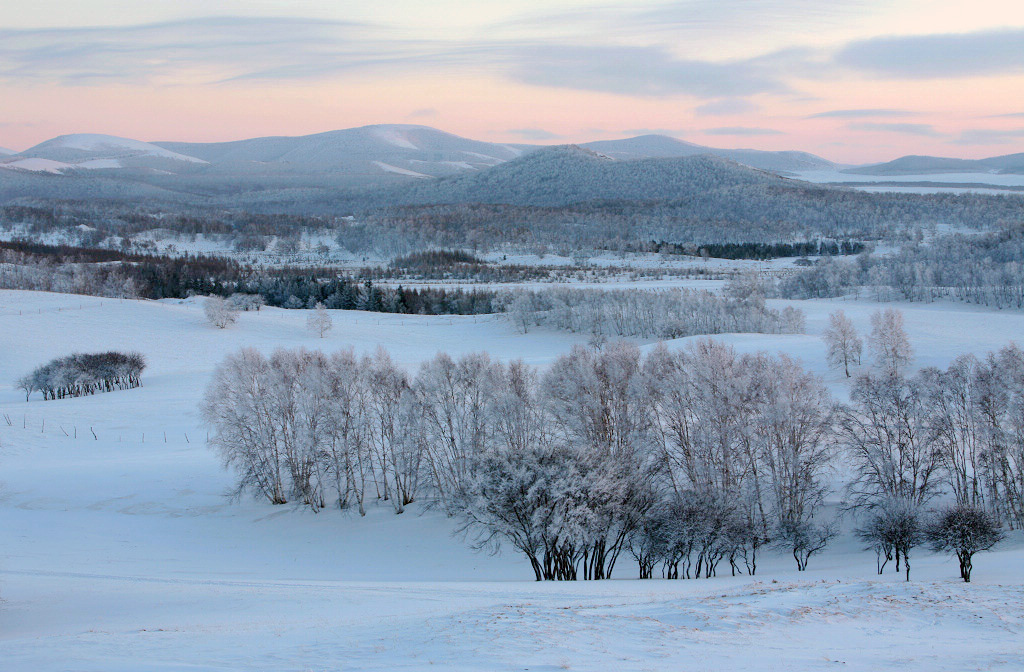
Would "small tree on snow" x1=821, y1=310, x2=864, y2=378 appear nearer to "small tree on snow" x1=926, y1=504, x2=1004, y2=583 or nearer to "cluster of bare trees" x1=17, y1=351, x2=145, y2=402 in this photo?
"small tree on snow" x1=926, y1=504, x2=1004, y2=583

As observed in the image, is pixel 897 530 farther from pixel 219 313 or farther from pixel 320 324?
pixel 219 313

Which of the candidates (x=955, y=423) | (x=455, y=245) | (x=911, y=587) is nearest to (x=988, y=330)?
(x=955, y=423)

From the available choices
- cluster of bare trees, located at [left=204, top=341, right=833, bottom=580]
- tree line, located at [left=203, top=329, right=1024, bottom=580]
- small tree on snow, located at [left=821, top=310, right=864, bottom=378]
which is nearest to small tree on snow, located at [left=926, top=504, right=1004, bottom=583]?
tree line, located at [left=203, top=329, right=1024, bottom=580]

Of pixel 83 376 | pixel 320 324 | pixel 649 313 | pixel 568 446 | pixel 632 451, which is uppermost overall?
pixel 320 324

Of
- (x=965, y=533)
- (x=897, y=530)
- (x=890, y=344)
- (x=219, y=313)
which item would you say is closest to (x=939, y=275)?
(x=890, y=344)

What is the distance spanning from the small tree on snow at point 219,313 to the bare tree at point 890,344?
185ft

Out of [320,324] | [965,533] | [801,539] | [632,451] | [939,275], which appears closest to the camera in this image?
[965,533]

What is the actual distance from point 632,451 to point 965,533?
949 cm

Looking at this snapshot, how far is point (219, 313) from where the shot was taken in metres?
71.4

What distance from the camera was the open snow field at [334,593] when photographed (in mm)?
10305

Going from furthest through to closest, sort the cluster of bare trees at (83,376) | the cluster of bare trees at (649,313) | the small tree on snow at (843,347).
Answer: the cluster of bare trees at (649,313)
the cluster of bare trees at (83,376)
the small tree on snow at (843,347)

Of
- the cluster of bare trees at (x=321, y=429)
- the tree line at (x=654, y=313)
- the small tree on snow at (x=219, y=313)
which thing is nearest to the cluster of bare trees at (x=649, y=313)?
the tree line at (x=654, y=313)

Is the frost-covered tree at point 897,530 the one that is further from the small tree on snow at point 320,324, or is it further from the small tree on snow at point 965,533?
the small tree on snow at point 320,324

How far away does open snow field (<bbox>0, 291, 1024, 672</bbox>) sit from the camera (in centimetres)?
1030
